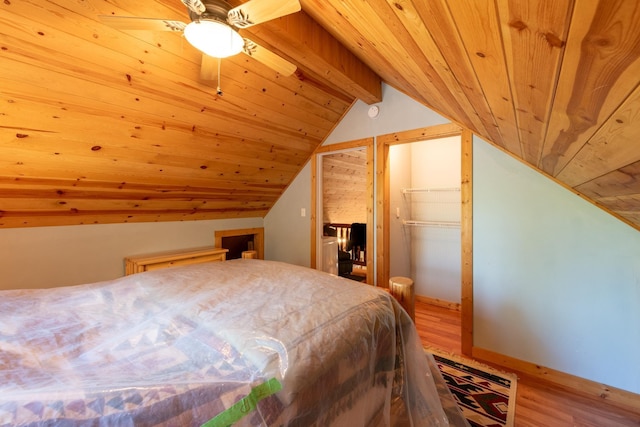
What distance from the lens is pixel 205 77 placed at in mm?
1676

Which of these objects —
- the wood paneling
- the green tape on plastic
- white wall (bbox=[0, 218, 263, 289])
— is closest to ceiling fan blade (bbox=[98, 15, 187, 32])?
the wood paneling

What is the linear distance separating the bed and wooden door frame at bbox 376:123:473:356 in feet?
3.37

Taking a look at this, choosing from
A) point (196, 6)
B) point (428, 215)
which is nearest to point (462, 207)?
point (428, 215)

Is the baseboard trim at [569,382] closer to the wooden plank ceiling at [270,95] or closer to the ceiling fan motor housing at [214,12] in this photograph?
the wooden plank ceiling at [270,95]

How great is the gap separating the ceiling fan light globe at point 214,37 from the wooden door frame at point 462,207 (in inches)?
73.1

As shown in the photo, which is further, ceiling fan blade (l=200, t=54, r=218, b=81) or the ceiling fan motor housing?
ceiling fan blade (l=200, t=54, r=218, b=81)

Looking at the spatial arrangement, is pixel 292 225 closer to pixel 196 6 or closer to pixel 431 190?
pixel 431 190

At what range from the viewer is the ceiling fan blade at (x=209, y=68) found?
62.0 inches

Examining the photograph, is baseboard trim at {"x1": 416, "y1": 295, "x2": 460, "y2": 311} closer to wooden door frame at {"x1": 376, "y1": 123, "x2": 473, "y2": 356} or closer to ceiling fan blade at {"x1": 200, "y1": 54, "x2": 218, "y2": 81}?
wooden door frame at {"x1": 376, "y1": 123, "x2": 473, "y2": 356}

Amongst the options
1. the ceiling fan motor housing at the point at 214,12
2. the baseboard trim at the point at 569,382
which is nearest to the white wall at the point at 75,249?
the ceiling fan motor housing at the point at 214,12

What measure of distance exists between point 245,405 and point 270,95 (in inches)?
87.5

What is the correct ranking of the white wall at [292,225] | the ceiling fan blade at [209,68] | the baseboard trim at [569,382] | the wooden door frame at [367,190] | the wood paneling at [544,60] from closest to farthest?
the wood paneling at [544,60]
the ceiling fan blade at [209,68]
the baseboard trim at [569,382]
the wooden door frame at [367,190]
the white wall at [292,225]

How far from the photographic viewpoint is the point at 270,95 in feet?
7.48

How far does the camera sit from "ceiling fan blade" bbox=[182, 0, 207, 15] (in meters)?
1.09
